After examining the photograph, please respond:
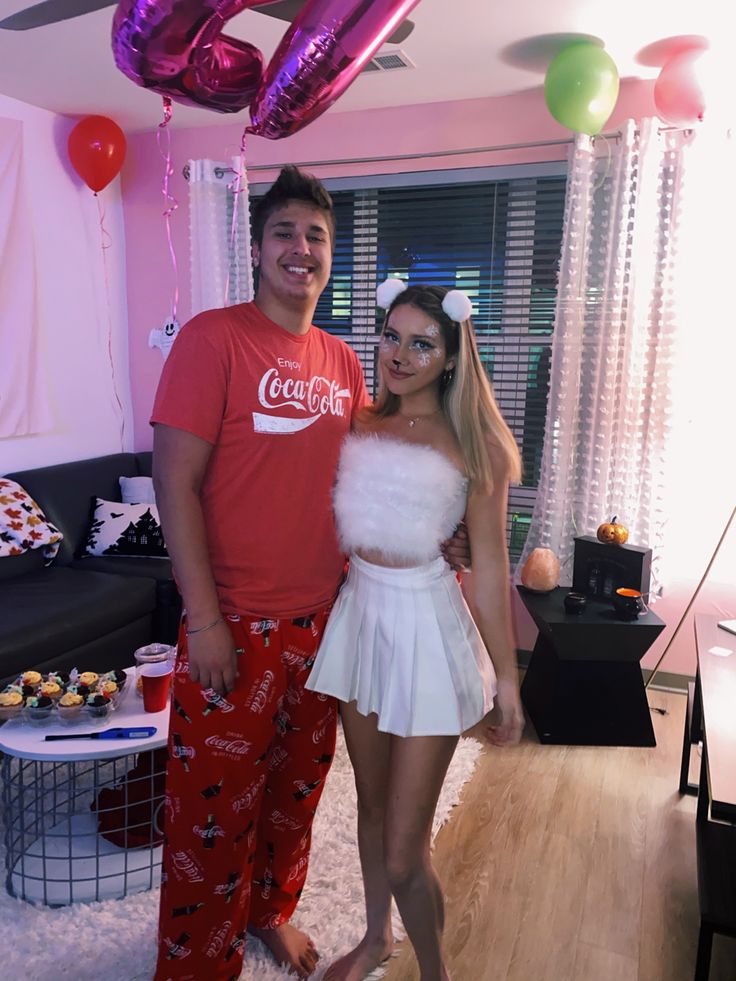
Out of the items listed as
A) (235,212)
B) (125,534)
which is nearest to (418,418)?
(125,534)

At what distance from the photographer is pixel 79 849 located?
1.92 meters

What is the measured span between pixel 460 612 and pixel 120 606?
6.17ft

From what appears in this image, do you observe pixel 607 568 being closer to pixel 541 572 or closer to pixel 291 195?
pixel 541 572

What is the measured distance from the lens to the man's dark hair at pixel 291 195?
1374 mm

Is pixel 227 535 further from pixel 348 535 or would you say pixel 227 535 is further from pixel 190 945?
pixel 190 945

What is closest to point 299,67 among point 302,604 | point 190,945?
point 302,604

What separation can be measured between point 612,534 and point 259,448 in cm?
194

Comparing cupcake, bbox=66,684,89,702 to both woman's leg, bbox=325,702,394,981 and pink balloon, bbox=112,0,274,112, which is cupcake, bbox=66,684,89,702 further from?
pink balloon, bbox=112,0,274,112

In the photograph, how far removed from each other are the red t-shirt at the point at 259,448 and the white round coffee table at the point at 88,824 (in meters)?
0.63

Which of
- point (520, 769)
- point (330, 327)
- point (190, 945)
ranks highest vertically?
point (330, 327)

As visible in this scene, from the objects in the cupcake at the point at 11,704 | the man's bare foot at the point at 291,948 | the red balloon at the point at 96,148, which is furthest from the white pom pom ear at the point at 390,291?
the red balloon at the point at 96,148

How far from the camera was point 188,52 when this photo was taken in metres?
Answer: 1.64

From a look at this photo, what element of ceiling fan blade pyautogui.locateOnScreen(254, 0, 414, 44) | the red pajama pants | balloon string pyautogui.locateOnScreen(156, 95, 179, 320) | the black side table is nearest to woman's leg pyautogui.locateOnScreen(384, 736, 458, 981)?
the red pajama pants

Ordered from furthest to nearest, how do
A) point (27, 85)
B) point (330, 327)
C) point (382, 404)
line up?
point (330, 327) < point (27, 85) < point (382, 404)
